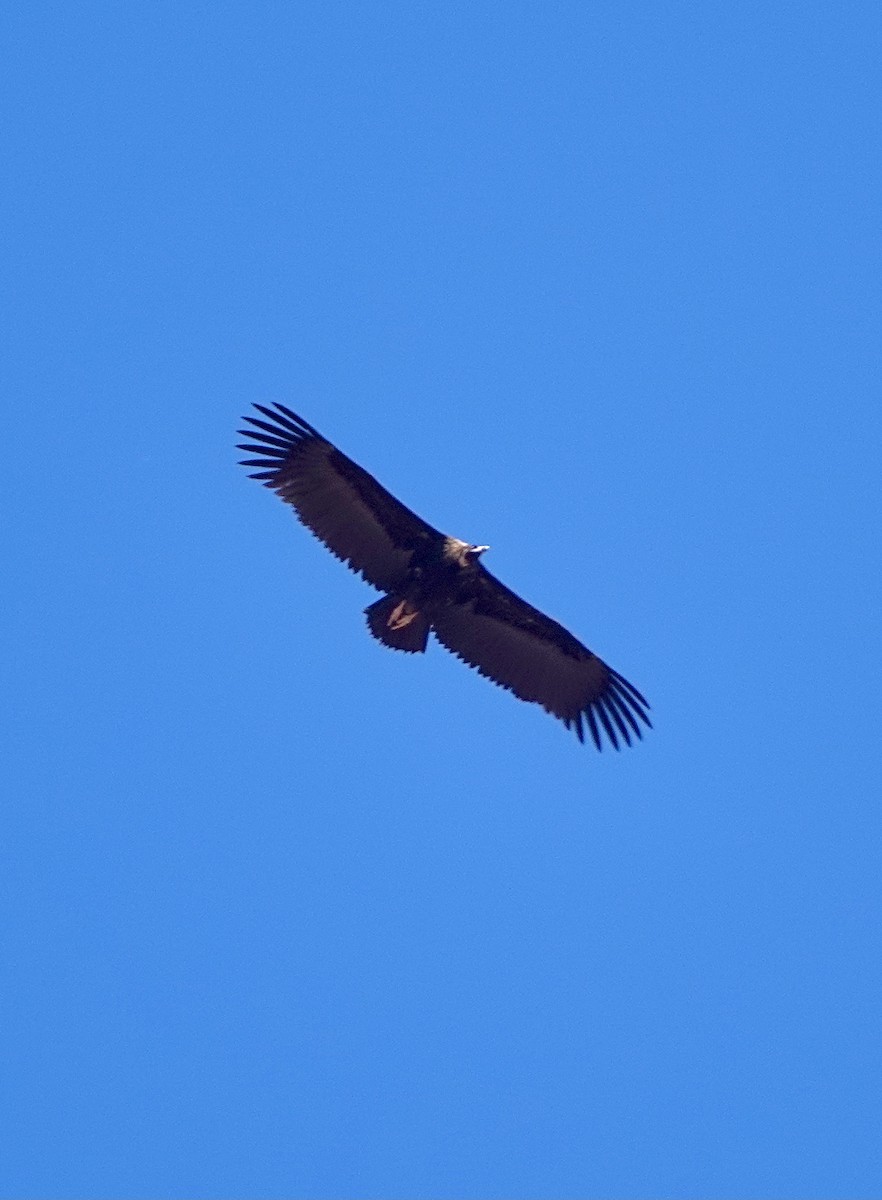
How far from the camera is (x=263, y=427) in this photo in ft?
63.8

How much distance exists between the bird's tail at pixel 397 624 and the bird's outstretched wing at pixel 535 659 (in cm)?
63

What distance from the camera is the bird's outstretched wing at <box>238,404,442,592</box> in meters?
19.5

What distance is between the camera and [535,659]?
20906 mm

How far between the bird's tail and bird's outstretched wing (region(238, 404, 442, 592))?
12.8 inches

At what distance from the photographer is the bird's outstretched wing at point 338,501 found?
19453 millimetres

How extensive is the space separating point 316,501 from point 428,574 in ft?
4.51

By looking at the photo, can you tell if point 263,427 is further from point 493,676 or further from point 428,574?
point 493,676

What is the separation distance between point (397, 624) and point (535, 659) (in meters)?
2.19

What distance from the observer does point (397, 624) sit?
19.3 meters

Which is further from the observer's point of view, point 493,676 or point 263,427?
point 493,676

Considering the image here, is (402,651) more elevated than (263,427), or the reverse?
(263,427)

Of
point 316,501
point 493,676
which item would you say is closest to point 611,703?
point 493,676

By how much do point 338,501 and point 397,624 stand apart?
56.4 inches

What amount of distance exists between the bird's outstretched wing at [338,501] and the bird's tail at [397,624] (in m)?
0.32
